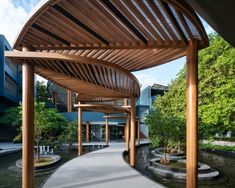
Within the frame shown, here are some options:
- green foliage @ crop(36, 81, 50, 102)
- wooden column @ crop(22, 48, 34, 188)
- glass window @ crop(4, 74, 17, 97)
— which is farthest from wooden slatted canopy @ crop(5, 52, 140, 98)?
green foliage @ crop(36, 81, 50, 102)

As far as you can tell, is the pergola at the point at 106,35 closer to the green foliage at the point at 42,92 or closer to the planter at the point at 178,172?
the planter at the point at 178,172

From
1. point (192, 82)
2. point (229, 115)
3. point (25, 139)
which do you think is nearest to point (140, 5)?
point (192, 82)

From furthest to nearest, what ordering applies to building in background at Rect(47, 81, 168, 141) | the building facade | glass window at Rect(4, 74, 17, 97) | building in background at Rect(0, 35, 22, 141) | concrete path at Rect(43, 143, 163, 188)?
1. building in background at Rect(47, 81, 168, 141)
2. glass window at Rect(4, 74, 17, 97)
3. building in background at Rect(0, 35, 22, 141)
4. the building facade
5. concrete path at Rect(43, 143, 163, 188)

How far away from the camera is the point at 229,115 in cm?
1204

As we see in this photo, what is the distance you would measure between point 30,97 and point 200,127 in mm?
10639

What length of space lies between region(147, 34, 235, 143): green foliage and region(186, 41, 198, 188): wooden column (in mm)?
5932

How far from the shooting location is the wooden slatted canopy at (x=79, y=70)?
6.98m

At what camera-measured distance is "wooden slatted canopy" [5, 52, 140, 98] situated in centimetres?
698

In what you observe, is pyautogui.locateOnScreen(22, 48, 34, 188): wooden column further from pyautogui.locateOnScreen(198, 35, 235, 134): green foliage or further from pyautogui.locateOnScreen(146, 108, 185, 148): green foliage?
pyautogui.locateOnScreen(146, 108, 185, 148): green foliage

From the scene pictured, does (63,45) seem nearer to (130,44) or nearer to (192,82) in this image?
(130,44)

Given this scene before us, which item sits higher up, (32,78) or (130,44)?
(130,44)

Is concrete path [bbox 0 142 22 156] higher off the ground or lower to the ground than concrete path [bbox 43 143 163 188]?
lower

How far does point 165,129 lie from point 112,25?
383 inches

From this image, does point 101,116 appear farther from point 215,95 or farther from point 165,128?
point 215,95
